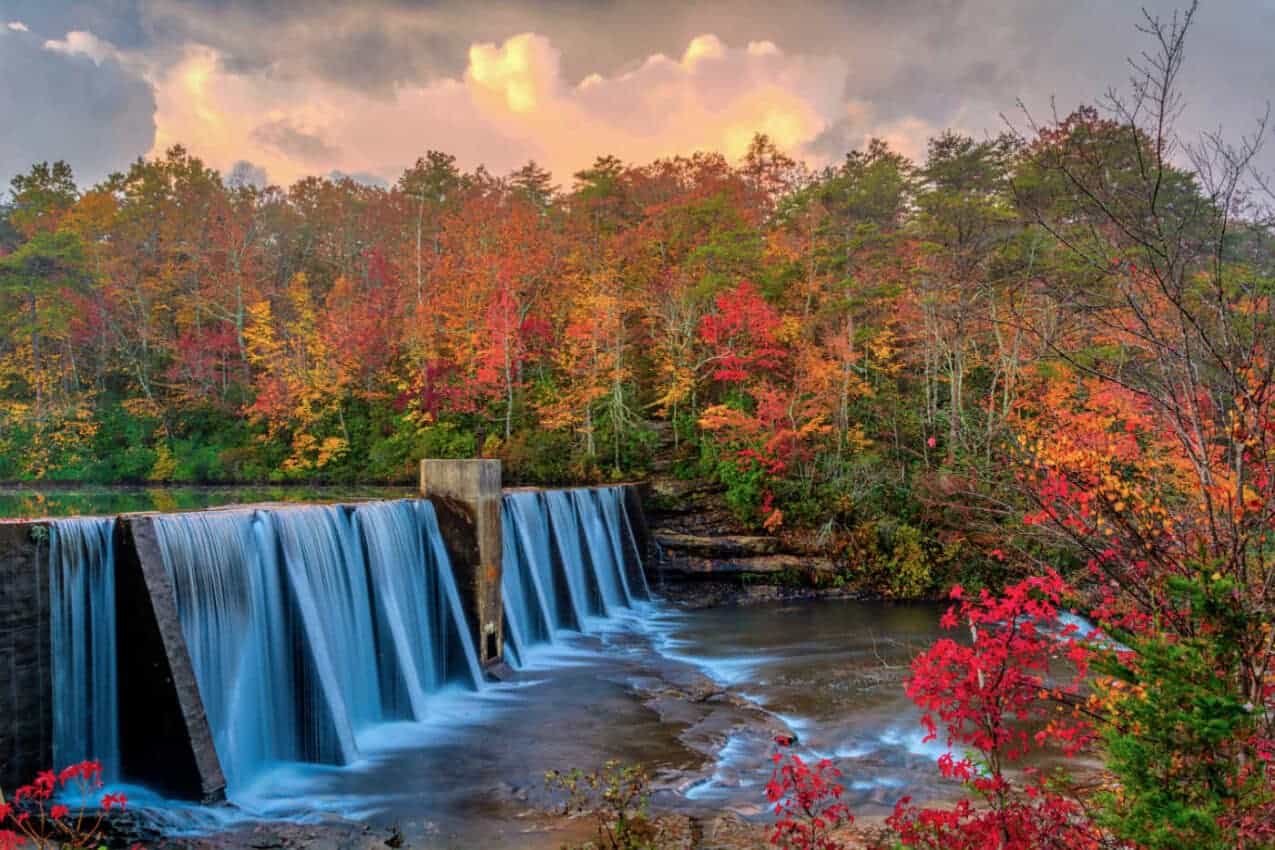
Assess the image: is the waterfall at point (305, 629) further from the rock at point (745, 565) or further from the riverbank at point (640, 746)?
the rock at point (745, 565)

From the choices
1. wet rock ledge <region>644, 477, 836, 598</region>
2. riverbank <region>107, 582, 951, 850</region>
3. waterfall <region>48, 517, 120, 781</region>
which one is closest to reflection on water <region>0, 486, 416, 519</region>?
wet rock ledge <region>644, 477, 836, 598</region>

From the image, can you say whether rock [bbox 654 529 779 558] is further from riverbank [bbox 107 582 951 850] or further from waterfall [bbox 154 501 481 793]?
waterfall [bbox 154 501 481 793]

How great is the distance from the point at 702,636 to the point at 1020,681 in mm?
11862

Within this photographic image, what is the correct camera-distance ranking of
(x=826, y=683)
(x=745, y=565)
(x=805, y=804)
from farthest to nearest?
(x=745, y=565) < (x=826, y=683) < (x=805, y=804)

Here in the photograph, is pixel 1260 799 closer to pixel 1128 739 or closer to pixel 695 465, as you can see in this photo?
pixel 1128 739

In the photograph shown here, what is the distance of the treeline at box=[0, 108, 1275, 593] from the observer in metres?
21.4

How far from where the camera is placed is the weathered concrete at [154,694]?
24.9 ft

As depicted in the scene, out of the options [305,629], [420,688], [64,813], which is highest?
[305,629]

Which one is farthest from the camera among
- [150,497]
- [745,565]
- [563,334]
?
[563,334]

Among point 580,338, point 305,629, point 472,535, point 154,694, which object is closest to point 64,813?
point 154,694

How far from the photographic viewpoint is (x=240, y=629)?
906 centimetres

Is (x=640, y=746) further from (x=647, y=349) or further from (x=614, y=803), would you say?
(x=647, y=349)

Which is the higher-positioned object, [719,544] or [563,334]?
[563,334]

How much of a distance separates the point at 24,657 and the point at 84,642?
0.55 meters
